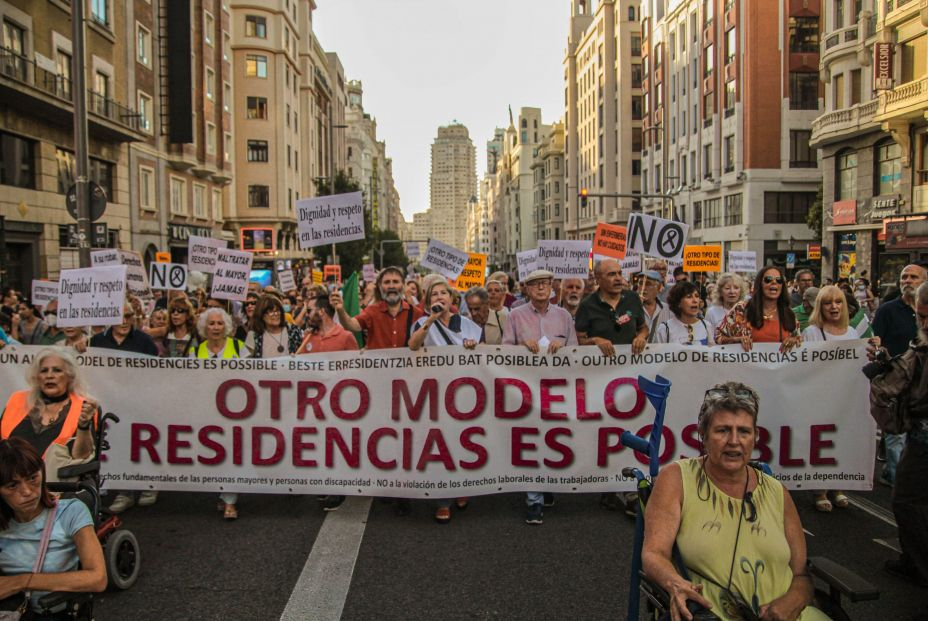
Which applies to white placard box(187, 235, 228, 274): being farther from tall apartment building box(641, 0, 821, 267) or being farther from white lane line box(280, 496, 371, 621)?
tall apartment building box(641, 0, 821, 267)

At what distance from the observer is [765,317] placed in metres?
6.57

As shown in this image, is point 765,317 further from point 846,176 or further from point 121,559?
point 846,176

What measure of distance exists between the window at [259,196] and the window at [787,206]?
3333 centimetres

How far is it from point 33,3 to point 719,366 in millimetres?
23686

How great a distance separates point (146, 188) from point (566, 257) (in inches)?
1078

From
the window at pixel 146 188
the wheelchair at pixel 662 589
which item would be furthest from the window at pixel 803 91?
the wheelchair at pixel 662 589

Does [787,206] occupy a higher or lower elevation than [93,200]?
higher

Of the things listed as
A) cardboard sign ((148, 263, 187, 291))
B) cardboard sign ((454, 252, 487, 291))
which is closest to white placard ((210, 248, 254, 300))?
cardboard sign ((148, 263, 187, 291))

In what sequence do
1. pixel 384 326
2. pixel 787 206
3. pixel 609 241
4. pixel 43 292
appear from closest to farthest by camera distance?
pixel 384 326, pixel 609 241, pixel 43 292, pixel 787 206

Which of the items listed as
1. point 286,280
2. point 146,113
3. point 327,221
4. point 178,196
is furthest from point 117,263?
point 178,196

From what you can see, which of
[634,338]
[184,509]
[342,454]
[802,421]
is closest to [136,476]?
[184,509]

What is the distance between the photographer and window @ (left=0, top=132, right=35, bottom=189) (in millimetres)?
21156

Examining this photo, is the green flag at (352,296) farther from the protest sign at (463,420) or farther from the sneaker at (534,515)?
the sneaker at (534,515)

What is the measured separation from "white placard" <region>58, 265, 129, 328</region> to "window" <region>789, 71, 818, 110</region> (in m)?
42.7
